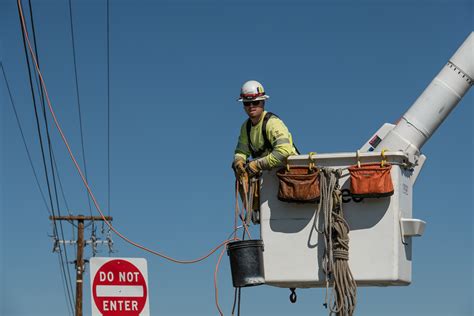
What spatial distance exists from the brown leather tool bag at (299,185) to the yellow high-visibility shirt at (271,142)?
7.7 inches

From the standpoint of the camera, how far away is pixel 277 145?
1177 cm

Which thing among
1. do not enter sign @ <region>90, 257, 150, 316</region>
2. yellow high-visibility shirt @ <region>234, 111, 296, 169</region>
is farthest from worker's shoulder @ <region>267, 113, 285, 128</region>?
do not enter sign @ <region>90, 257, 150, 316</region>

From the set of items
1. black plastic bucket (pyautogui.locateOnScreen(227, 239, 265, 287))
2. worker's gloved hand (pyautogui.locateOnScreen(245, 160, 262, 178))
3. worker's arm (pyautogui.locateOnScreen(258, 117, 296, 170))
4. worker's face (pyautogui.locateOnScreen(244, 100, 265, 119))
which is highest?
worker's face (pyautogui.locateOnScreen(244, 100, 265, 119))

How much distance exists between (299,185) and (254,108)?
3.73ft

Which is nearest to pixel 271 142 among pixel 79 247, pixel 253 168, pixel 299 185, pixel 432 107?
pixel 253 168

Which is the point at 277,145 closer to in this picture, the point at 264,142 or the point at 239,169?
the point at 264,142

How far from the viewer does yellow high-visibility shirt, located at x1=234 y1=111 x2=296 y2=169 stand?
11727 mm

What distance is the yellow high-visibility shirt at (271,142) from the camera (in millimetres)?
11727

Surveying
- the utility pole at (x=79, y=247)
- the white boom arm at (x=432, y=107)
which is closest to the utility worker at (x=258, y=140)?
the white boom arm at (x=432, y=107)

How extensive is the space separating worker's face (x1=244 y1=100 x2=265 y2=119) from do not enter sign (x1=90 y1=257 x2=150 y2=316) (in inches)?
111

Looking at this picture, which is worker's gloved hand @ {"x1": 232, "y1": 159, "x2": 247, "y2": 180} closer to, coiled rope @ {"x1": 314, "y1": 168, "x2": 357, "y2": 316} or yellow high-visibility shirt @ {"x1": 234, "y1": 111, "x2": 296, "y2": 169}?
yellow high-visibility shirt @ {"x1": 234, "y1": 111, "x2": 296, "y2": 169}

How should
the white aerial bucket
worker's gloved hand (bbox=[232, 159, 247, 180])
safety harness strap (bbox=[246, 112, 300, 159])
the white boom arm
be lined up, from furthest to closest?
the white boom arm
safety harness strap (bbox=[246, 112, 300, 159])
worker's gloved hand (bbox=[232, 159, 247, 180])
the white aerial bucket

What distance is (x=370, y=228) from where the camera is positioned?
454 inches

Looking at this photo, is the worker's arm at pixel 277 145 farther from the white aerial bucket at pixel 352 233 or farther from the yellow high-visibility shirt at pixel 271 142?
the white aerial bucket at pixel 352 233
